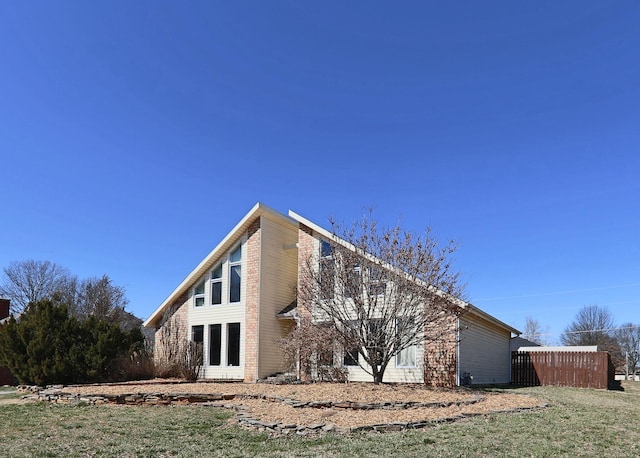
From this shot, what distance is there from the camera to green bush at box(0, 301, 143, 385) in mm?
16609

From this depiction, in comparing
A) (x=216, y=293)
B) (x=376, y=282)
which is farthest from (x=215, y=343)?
(x=376, y=282)

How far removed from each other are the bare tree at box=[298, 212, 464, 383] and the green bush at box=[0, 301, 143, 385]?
804 cm

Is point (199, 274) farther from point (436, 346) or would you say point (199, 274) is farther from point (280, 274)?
point (436, 346)

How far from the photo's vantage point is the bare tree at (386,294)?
579 inches

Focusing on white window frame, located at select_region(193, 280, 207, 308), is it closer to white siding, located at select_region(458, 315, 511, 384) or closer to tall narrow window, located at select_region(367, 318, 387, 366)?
tall narrow window, located at select_region(367, 318, 387, 366)

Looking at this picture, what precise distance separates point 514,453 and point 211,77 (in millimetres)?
14824

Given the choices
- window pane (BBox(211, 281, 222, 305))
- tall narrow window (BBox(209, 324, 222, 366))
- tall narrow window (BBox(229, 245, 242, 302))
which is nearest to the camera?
tall narrow window (BBox(229, 245, 242, 302))

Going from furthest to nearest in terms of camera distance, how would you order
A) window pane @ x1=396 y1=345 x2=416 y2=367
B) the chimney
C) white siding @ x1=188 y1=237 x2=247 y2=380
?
the chimney, white siding @ x1=188 y1=237 x2=247 y2=380, window pane @ x1=396 y1=345 x2=416 y2=367

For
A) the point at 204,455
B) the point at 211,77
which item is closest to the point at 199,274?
the point at 211,77

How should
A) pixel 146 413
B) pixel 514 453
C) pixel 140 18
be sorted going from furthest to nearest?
pixel 140 18 < pixel 146 413 < pixel 514 453

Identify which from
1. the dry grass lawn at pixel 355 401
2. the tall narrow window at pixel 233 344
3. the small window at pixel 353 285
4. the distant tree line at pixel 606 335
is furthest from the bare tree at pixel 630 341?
the small window at pixel 353 285

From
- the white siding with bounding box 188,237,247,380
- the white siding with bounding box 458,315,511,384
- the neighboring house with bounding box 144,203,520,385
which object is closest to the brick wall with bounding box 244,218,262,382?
the neighboring house with bounding box 144,203,520,385

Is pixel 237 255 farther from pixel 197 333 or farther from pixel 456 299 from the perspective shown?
pixel 456 299

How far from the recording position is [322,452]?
6898mm
